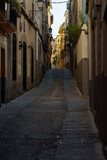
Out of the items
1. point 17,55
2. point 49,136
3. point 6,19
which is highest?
point 6,19

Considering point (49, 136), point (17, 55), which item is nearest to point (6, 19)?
point (17, 55)

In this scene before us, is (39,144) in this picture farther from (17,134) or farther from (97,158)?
(97,158)

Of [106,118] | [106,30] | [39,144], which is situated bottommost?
[39,144]

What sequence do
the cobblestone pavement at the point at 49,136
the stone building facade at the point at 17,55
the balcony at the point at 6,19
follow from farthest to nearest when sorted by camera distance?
the stone building facade at the point at 17,55, the balcony at the point at 6,19, the cobblestone pavement at the point at 49,136

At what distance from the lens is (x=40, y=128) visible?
7.54 m

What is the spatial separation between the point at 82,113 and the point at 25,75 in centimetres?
931

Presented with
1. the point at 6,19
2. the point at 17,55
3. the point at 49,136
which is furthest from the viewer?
the point at 17,55

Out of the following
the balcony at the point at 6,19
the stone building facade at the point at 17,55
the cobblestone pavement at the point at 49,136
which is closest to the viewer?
the cobblestone pavement at the point at 49,136

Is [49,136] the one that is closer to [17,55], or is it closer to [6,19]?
[6,19]

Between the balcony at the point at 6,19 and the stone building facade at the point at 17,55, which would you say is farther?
the stone building facade at the point at 17,55

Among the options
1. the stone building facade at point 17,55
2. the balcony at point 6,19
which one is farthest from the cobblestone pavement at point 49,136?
the balcony at point 6,19

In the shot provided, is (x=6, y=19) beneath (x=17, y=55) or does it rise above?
above

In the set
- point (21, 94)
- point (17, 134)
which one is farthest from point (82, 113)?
point (21, 94)

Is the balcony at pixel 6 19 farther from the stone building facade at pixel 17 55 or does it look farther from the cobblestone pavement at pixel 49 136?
the cobblestone pavement at pixel 49 136
